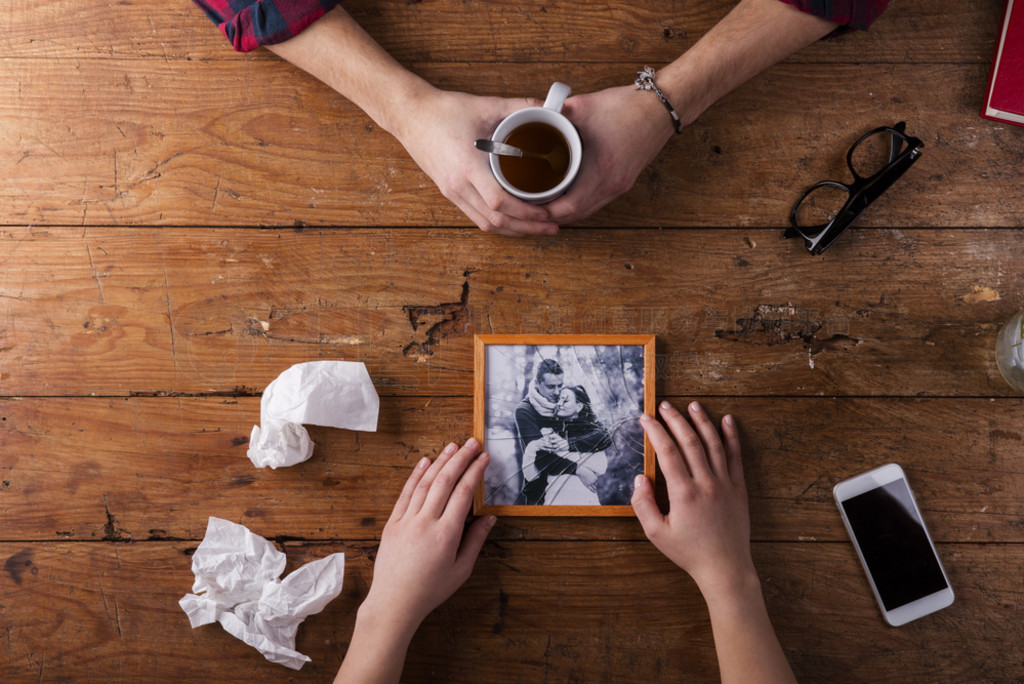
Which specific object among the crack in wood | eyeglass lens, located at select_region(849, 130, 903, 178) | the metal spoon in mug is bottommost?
the crack in wood

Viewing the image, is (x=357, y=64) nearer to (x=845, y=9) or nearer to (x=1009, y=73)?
(x=845, y=9)

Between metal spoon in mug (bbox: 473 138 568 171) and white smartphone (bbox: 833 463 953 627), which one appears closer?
metal spoon in mug (bbox: 473 138 568 171)

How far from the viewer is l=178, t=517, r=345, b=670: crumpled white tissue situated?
959 mm

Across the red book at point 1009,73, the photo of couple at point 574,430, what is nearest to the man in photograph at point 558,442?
the photo of couple at point 574,430

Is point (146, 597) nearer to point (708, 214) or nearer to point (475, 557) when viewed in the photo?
point (475, 557)

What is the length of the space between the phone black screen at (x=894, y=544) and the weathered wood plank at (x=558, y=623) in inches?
1.4

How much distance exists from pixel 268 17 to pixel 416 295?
50cm

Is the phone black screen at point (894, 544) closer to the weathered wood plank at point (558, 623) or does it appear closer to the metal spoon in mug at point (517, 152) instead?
the weathered wood plank at point (558, 623)

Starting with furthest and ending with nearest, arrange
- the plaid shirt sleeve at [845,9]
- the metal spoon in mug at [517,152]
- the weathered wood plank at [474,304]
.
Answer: the weathered wood plank at [474,304] → the plaid shirt sleeve at [845,9] → the metal spoon in mug at [517,152]

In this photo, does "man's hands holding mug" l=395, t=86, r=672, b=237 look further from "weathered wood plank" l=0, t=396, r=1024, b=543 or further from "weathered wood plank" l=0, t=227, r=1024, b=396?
"weathered wood plank" l=0, t=396, r=1024, b=543

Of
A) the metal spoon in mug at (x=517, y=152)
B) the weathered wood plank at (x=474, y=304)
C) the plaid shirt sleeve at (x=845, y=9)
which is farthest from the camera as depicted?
the weathered wood plank at (x=474, y=304)

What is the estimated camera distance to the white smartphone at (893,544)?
961 millimetres

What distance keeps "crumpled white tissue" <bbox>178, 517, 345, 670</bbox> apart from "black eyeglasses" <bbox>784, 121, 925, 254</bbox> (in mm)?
966

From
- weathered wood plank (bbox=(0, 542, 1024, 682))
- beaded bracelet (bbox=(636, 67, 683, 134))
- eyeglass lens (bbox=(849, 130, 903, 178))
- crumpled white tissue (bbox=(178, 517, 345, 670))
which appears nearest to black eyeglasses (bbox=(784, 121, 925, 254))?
eyeglass lens (bbox=(849, 130, 903, 178))
